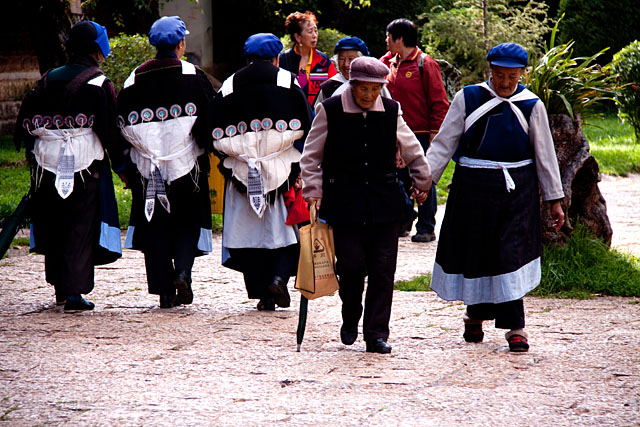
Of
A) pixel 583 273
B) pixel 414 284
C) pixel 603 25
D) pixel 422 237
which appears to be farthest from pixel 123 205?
pixel 603 25

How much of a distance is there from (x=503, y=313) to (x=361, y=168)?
46.4 inches

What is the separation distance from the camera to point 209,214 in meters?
6.83

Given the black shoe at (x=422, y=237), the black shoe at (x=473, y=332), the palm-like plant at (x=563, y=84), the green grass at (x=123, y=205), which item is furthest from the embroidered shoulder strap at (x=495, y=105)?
the green grass at (x=123, y=205)

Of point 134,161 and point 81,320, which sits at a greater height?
point 134,161

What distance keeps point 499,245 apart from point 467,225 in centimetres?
23

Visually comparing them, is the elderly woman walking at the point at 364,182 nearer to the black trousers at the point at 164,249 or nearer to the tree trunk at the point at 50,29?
the black trousers at the point at 164,249

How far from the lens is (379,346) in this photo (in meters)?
5.36

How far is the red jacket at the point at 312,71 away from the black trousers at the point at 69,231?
102 inches

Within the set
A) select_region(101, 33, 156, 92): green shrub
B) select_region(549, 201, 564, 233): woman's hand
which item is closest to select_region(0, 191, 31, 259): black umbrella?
select_region(549, 201, 564, 233): woman's hand

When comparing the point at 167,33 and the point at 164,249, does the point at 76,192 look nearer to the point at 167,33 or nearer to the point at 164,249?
the point at 164,249

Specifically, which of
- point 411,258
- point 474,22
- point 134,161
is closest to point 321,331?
point 134,161

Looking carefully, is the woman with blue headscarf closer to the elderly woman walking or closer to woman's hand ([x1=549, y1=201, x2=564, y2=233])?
the elderly woman walking

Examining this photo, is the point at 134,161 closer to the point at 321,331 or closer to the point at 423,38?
the point at 321,331

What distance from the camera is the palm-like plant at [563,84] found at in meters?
7.64
